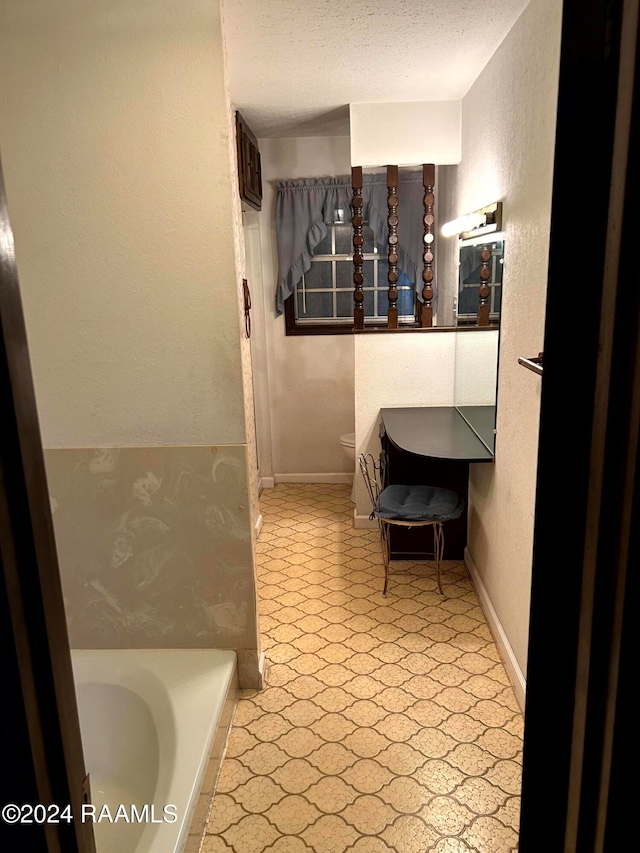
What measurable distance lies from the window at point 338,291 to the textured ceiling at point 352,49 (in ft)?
3.49

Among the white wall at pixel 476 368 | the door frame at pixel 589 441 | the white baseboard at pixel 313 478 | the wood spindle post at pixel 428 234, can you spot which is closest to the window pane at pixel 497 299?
the white wall at pixel 476 368

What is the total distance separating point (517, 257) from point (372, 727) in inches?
Answer: 74.2

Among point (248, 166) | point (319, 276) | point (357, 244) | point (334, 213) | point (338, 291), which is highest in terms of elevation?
Answer: point (248, 166)

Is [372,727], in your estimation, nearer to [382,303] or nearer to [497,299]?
[497,299]

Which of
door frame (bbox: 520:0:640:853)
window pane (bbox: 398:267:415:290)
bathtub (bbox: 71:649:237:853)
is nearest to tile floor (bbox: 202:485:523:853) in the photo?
bathtub (bbox: 71:649:237:853)

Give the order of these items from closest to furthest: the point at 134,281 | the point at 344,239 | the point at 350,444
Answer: the point at 134,281, the point at 350,444, the point at 344,239

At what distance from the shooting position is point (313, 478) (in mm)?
5141

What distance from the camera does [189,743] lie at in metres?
2.04

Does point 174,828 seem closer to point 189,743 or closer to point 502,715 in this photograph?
point 189,743

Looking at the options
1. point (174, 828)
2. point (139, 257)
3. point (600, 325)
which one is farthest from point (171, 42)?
point (174, 828)

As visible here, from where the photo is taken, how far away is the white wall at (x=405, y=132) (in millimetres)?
3686

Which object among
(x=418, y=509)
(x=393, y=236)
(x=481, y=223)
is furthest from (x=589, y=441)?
(x=393, y=236)

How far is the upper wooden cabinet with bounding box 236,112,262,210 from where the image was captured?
3.60m

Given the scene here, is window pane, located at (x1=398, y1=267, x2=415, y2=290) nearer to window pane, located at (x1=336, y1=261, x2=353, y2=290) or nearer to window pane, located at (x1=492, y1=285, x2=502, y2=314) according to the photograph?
window pane, located at (x1=336, y1=261, x2=353, y2=290)
